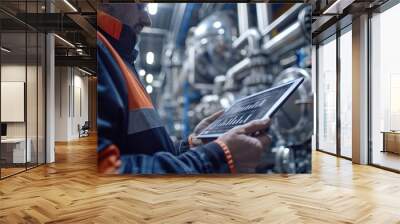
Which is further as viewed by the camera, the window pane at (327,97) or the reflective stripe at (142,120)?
the window pane at (327,97)

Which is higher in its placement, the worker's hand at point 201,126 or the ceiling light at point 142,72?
the ceiling light at point 142,72

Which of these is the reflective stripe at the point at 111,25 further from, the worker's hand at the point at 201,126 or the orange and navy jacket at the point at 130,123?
the worker's hand at the point at 201,126

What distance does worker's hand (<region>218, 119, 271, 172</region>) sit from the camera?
19.0 ft

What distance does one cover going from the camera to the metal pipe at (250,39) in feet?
19.3

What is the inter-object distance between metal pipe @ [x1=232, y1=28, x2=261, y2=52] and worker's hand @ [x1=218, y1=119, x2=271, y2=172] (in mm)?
1212

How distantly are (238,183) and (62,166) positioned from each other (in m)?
3.68

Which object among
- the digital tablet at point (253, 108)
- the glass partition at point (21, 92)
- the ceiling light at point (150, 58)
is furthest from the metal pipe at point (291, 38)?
the glass partition at point (21, 92)

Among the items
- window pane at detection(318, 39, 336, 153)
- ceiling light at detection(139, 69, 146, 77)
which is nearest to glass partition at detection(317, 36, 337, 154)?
window pane at detection(318, 39, 336, 153)

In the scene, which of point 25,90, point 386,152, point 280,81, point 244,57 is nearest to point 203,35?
point 244,57

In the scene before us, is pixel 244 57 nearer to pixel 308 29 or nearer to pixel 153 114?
pixel 308 29

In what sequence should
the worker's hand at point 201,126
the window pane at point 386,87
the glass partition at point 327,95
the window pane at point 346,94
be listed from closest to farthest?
the worker's hand at point 201,126 < the window pane at point 386,87 < the window pane at point 346,94 < the glass partition at point 327,95

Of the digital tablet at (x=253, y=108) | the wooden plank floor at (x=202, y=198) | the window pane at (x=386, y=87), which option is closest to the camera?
the wooden plank floor at (x=202, y=198)

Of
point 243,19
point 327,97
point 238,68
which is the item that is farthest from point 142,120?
point 327,97

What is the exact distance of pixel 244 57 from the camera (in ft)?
19.3
